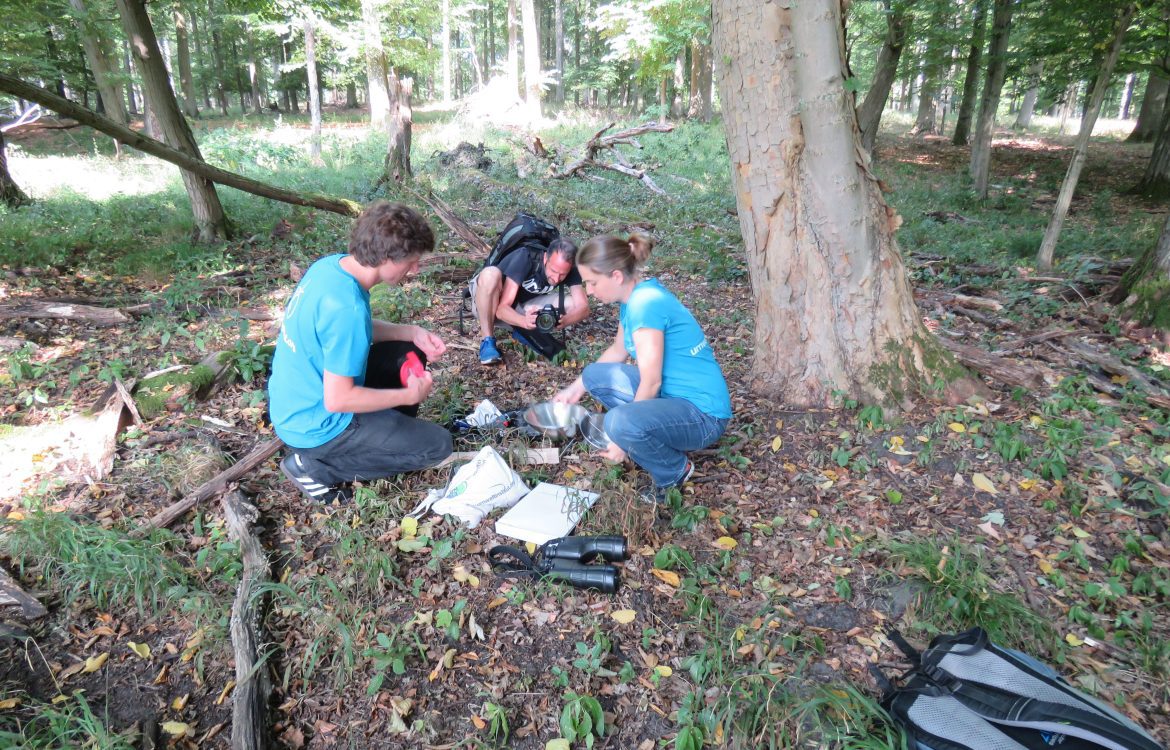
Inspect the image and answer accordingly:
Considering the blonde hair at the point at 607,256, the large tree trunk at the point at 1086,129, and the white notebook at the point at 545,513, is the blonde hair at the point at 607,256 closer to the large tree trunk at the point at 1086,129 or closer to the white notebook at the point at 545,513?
the white notebook at the point at 545,513

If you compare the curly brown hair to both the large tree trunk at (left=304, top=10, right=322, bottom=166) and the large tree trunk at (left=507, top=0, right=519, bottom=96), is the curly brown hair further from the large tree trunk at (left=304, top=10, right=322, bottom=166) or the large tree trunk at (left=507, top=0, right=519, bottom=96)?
the large tree trunk at (left=507, top=0, right=519, bottom=96)

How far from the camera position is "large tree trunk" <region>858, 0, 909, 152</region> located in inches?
424

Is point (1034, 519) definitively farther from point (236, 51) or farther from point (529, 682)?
point (236, 51)

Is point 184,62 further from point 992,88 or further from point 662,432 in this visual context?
point 662,432

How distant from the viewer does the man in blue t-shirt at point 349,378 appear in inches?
108

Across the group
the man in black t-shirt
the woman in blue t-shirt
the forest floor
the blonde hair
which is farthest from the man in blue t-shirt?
the man in black t-shirt

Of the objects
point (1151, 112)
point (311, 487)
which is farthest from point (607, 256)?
point (1151, 112)

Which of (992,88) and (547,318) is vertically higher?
(992,88)

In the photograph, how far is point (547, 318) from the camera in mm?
4543

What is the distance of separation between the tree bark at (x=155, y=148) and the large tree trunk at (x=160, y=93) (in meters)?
0.29

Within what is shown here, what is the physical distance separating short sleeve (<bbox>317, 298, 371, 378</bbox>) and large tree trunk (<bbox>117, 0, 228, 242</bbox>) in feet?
17.1

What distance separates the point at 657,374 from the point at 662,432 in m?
0.29

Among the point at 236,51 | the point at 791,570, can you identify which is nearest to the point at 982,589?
the point at 791,570

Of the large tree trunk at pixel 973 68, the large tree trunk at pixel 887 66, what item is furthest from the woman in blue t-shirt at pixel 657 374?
the large tree trunk at pixel 973 68
